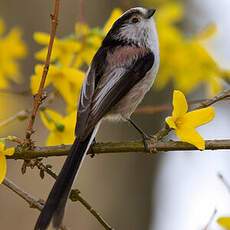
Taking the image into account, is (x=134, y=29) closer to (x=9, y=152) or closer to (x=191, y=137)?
(x=191, y=137)

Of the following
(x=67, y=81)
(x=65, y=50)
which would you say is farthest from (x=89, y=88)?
(x=65, y=50)

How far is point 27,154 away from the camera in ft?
8.38

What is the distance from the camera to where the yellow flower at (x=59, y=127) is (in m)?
3.02

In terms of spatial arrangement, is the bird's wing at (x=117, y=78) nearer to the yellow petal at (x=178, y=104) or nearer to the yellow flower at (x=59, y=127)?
the yellow flower at (x=59, y=127)

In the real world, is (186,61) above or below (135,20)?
above

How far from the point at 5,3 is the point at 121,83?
9.39ft

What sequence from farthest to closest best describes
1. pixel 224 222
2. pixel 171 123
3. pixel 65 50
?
pixel 65 50 → pixel 224 222 → pixel 171 123

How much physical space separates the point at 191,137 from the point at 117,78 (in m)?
0.60

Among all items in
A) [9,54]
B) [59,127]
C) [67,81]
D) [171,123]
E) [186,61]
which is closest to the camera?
[171,123]

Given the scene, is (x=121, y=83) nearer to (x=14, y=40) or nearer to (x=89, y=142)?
(x=89, y=142)

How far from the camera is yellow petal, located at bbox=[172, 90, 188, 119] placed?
2668mm

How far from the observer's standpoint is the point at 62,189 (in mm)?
2551

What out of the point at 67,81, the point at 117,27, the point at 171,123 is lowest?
the point at 171,123

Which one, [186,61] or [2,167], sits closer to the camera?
[2,167]
